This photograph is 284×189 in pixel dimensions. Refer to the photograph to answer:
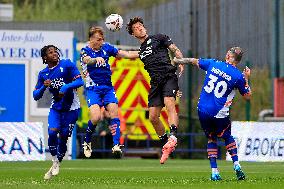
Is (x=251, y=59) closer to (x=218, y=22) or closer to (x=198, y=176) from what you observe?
(x=218, y=22)

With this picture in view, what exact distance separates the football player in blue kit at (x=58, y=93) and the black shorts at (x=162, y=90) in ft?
6.41

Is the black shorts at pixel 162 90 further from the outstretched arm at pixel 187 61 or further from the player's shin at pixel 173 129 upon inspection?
the outstretched arm at pixel 187 61

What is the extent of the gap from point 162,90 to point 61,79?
7.98 feet

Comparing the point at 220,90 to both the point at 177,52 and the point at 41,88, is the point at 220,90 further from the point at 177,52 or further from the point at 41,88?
the point at 41,88

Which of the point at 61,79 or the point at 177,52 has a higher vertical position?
the point at 177,52

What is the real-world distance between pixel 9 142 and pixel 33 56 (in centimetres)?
403

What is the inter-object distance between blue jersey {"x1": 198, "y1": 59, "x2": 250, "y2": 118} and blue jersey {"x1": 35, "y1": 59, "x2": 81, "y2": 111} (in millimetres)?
2387

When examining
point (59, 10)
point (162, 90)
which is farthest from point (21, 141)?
point (59, 10)

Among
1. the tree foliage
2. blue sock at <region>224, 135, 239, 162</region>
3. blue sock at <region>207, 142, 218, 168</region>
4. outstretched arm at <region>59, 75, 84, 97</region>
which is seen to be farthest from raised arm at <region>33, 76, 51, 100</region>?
the tree foliage

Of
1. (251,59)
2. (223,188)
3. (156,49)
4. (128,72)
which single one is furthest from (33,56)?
(223,188)

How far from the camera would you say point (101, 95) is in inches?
985

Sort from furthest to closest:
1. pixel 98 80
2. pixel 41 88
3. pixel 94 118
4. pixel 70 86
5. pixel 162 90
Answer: pixel 98 80
pixel 94 118
pixel 162 90
pixel 41 88
pixel 70 86

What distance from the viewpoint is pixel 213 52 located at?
138 ft

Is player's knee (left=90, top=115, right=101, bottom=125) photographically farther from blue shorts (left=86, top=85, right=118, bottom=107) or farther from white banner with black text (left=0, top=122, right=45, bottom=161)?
white banner with black text (left=0, top=122, right=45, bottom=161)
